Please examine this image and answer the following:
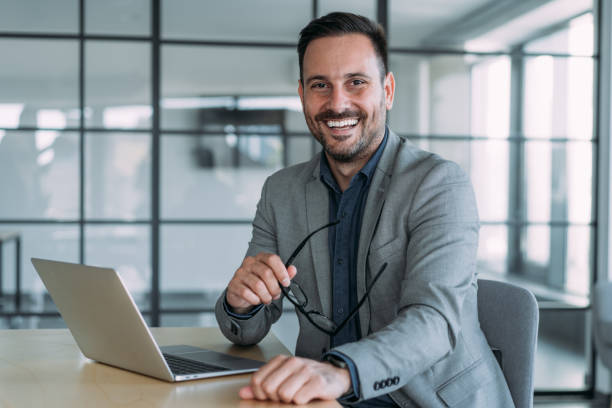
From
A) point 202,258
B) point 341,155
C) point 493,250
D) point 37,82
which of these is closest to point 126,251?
point 202,258

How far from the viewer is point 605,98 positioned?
3.71 m

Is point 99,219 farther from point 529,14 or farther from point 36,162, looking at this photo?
point 529,14

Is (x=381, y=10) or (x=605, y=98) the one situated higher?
(x=381, y=10)

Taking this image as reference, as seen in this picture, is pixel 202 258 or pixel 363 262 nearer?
pixel 363 262

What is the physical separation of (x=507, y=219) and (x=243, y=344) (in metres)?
2.67

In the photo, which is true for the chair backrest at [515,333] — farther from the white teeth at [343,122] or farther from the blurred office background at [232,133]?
the blurred office background at [232,133]

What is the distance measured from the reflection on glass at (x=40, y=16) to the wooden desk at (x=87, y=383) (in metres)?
2.39


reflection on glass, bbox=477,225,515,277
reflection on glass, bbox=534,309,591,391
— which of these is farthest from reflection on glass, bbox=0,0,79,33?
reflection on glass, bbox=534,309,591,391

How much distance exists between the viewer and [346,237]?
1.54m

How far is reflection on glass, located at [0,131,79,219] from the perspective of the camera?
3.38m

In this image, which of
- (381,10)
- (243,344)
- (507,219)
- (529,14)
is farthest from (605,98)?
(243,344)

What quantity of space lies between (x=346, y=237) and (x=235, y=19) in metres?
2.31

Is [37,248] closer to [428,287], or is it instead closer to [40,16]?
[40,16]

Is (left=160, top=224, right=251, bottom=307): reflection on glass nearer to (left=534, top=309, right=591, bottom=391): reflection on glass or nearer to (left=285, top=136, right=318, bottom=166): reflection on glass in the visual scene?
(left=285, top=136, right=318, bottom=166): reflection on glass
